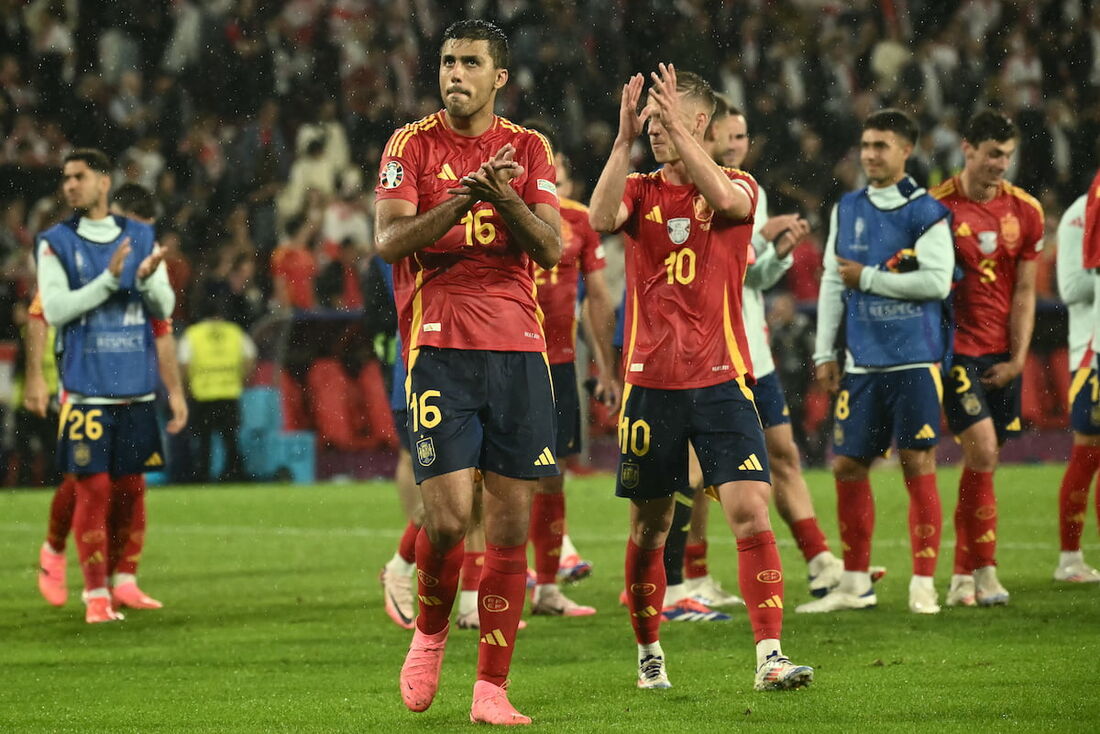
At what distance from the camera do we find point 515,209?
5.36 metres

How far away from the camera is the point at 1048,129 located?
70.9ft

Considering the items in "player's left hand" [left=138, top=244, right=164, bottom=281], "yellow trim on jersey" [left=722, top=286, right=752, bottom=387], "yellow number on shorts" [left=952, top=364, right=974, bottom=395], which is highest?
"player's left hand" [left=138, top=244, right=164, bottom=281]

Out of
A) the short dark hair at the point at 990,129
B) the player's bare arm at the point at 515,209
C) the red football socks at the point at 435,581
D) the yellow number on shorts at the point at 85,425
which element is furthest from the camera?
the yellow number on shorts at the point at 85,425

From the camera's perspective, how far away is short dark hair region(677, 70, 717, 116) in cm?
627

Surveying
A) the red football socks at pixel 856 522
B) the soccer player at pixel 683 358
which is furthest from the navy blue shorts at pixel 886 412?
the soccer player at pixel 683 358

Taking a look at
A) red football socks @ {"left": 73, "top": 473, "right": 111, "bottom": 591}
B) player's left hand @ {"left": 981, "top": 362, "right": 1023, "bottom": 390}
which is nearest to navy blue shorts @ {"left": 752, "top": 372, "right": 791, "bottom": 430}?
player's left hand @ {"left": 981, "top": 362, "right": 1023, "bottom": 390}

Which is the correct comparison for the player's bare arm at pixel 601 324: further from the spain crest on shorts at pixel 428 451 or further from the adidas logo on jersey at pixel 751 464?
the spain crest on shorts at pixel 428 451

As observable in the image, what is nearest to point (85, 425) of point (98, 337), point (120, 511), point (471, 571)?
point (98, 337)

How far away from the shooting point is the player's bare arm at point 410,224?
538 cm

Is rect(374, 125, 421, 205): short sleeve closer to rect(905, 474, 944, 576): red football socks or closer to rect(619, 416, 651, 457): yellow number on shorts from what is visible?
rect(619, 416, 651, 457): yellow number on shorts

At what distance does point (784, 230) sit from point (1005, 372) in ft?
7.28

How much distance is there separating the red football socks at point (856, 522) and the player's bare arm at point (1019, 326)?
991mm

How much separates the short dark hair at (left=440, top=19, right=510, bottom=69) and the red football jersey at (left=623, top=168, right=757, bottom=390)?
865 millimetres

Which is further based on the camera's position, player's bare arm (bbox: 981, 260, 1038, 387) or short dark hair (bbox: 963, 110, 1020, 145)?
player's bare arm (bbox: 981, 260, 1038, 387)
